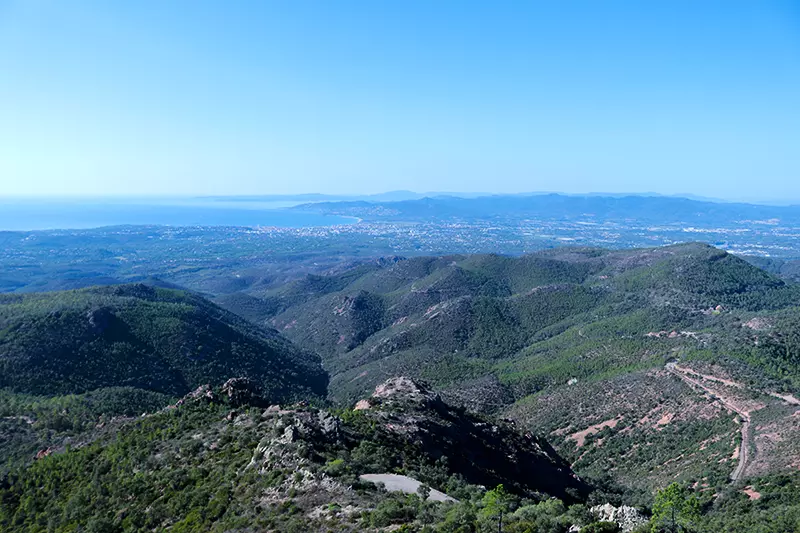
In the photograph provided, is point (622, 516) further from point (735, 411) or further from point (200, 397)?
point (735, 411)

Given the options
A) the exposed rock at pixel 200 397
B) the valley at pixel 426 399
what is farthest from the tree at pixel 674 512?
the exposed rock at pixel 200 397

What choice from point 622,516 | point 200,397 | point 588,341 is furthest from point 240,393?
point 588,341

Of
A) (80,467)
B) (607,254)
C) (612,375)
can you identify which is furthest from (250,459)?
(607,254)

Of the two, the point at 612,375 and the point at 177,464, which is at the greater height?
the point at 177,464

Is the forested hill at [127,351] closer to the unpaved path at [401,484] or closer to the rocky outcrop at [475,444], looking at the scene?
the rocky outcrop at [475,444]

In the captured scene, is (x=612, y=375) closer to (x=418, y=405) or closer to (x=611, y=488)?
(x=611, y=488)

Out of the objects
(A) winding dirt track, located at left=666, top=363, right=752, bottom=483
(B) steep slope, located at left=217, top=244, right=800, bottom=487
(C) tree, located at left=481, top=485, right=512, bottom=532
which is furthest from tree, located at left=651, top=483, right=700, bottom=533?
(B) steep slope, located at left=217, top=244, right=800, bottom=487
